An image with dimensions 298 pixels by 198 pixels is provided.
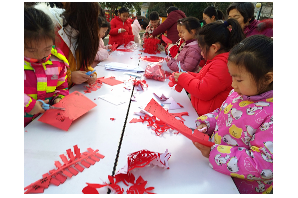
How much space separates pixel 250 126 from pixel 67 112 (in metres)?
0.98

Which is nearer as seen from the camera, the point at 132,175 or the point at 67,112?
the point at 132,175

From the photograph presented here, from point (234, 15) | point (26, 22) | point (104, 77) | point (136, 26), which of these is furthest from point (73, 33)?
point (136, 26)

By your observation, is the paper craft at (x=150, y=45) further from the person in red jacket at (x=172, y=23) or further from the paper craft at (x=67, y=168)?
the paper craft at (x=67, y=168)

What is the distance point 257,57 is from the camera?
0.81 metres

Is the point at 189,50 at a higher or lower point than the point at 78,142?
higher

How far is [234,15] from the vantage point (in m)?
2.34

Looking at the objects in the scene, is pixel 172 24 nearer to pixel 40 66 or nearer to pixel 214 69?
pixel 214 69

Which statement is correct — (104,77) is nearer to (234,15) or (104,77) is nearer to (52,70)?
(52,70)

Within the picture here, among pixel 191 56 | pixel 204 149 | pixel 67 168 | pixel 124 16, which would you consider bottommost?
pixel 67 168

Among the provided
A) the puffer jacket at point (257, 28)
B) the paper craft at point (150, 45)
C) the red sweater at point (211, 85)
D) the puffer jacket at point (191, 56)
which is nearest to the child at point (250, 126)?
the red sweater at point (211, 85)

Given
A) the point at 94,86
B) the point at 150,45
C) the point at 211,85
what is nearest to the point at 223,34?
the point at 211,85

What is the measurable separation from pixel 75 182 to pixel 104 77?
1.31m

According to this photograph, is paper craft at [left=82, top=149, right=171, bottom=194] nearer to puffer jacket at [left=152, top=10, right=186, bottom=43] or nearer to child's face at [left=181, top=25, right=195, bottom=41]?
child's face at [left=181, top=25, right=195, bottom=41]

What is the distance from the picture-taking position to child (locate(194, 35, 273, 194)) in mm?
766
